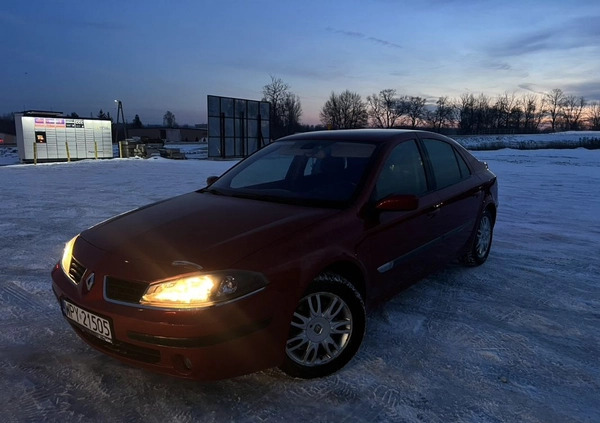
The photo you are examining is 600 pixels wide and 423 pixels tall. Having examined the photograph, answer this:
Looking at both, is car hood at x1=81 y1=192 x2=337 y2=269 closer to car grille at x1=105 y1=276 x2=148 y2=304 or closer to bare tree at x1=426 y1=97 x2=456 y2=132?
car grille at x1=105 y1=276 x2=148 y2=304

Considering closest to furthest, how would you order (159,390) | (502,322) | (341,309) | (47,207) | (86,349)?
(159,390) < (341,309) < (86,349) < (502,322) < (47,207)

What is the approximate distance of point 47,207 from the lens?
835cm

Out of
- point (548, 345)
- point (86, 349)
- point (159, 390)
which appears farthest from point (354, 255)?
point (86, 349)

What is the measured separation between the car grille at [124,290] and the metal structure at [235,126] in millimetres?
25711

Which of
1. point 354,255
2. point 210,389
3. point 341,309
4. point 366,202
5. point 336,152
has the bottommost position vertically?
point 210,389

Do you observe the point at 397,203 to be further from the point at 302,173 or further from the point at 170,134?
the point at 170,134

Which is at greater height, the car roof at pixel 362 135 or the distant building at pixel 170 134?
the distant building at pixel 170 134

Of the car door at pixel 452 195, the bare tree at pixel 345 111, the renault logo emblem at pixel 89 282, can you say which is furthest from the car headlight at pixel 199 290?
the bare tree at pixel 345 111

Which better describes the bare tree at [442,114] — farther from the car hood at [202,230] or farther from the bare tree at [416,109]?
the car hood at [202,230]

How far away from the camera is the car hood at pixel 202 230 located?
229 centimetres

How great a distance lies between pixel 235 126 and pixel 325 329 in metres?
27.4

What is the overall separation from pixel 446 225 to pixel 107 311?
275 centimetres

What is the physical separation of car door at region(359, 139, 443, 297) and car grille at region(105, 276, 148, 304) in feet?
4.43

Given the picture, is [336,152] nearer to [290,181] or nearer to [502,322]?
[290,181]
